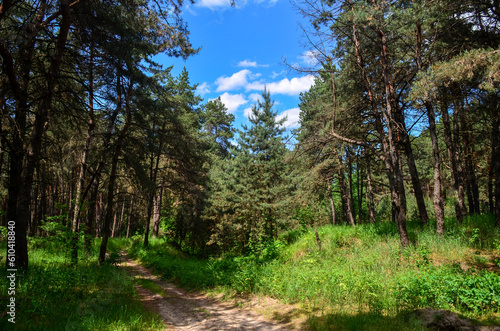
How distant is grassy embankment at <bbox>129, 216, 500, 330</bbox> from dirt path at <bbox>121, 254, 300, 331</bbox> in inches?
23.8

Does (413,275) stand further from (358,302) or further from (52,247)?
(52,247)

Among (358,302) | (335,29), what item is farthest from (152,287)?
(335,29)

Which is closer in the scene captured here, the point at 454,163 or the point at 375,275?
the point at 375,275

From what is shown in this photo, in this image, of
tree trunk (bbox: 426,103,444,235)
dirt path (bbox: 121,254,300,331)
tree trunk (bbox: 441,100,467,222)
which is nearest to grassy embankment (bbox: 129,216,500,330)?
tree trunk (bbox: 426,103,444,235)

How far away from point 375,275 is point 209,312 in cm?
498

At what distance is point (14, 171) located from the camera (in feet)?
21.6

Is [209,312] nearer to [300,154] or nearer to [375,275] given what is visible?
[375,275]

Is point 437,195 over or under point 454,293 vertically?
over

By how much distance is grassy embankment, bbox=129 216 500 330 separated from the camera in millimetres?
4964

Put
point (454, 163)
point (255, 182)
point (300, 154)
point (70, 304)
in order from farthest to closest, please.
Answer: point (255, 182), point (454, 163), point (300, 154), point (70, 304)

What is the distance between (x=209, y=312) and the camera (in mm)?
6613

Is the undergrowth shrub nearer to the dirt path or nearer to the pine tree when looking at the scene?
the dirt path

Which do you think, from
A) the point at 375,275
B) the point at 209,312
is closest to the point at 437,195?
the point at 375,275

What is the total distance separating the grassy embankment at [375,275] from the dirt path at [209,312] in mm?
604
